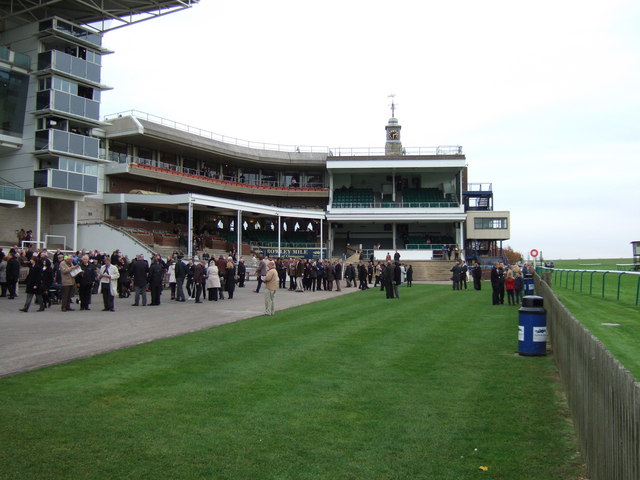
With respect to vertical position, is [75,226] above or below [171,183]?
below

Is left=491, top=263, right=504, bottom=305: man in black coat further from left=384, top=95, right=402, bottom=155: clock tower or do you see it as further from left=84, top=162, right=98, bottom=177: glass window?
left=384, top=95, right=402, bottom=155: clock tower

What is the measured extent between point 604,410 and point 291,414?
143 inches

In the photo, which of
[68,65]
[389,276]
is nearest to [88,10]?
[68,65]

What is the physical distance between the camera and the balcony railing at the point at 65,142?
118ft

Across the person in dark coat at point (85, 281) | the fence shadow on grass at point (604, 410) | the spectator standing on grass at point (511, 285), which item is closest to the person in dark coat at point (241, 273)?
the person in dark coat at point (85, 281)

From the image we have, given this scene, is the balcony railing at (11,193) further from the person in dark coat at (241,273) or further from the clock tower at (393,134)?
the clock tower at (393,134)

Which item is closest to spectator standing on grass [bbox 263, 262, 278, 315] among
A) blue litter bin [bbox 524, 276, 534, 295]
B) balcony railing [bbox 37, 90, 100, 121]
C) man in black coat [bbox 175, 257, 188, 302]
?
man in black coat [bbox 175, 257, 188, 302]

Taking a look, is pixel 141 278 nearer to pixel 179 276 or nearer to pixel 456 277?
pixel 179 276

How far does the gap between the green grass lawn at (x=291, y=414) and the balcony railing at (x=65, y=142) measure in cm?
2881

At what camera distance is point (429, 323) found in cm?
1553

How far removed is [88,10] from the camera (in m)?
38.6

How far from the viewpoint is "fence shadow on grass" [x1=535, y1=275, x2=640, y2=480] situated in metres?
3.34

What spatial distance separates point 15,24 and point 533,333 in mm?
38914

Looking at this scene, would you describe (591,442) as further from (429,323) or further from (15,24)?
(15,24)
